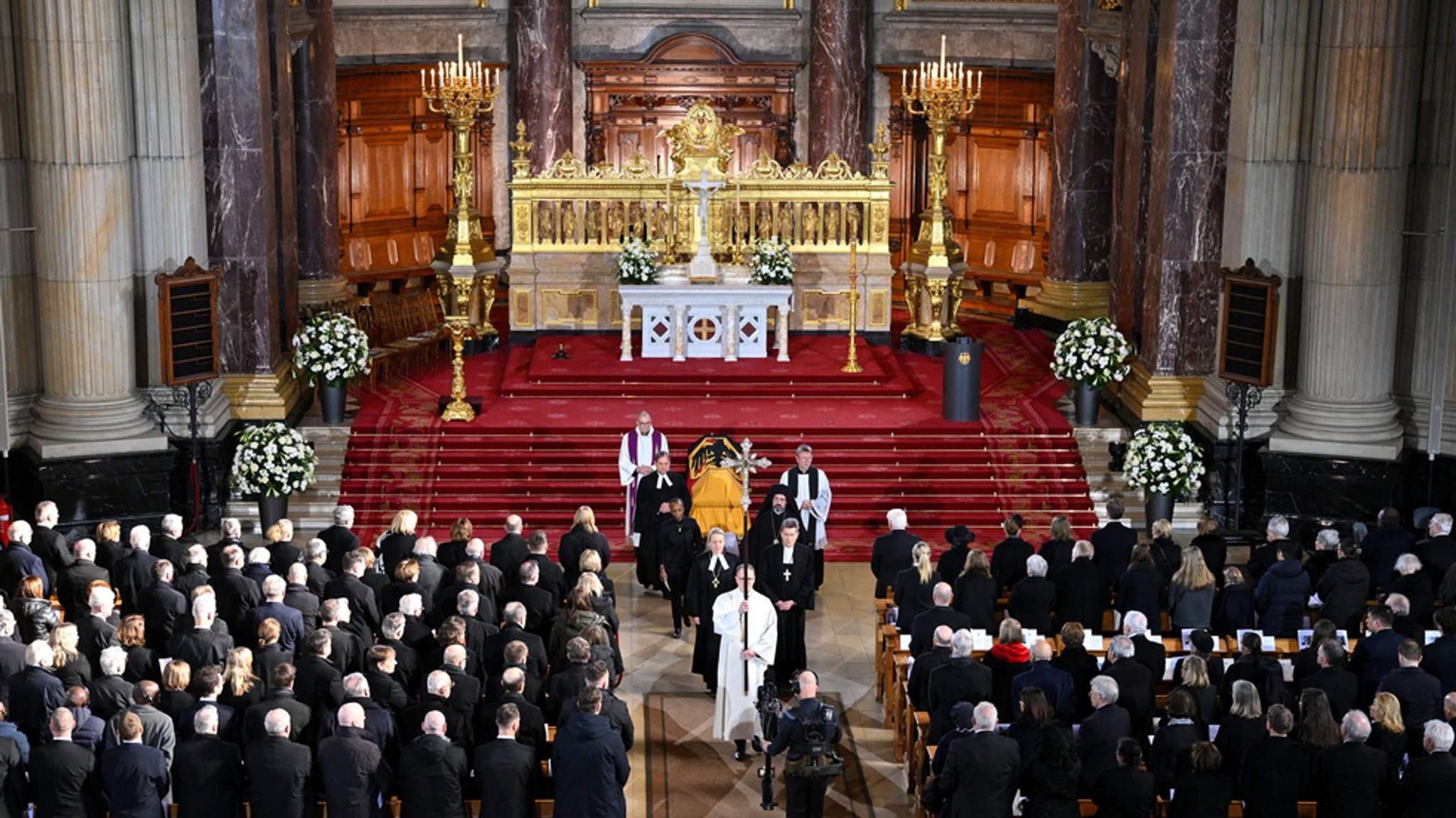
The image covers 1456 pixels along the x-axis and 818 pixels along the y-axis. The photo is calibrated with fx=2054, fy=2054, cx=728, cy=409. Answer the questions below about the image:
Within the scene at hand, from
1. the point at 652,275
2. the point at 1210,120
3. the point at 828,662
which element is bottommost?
the point at 828,662

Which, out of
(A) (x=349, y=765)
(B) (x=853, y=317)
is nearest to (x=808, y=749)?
(A) (x=349, y=765)

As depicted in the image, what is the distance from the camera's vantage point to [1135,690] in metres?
13.2

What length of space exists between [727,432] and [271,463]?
471cm

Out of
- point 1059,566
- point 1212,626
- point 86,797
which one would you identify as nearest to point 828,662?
point 1059,566

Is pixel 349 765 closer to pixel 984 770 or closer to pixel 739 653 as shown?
pixel 739 653

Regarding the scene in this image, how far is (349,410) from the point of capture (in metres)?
22.5

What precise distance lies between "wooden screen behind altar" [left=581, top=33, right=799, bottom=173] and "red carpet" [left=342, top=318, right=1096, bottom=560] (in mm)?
8183

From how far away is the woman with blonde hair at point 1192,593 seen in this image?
50.4 feet

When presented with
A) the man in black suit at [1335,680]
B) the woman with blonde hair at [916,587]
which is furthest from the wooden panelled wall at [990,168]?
the man in black suit at [1335,680]

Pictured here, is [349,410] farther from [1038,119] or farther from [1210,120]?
[1038,119]

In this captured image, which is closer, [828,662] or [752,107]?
[828,662]

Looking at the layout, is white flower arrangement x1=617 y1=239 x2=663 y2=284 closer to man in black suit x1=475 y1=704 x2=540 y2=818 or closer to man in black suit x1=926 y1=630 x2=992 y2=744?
man in black suit x1=926 y1=630 x2=992 y2=744

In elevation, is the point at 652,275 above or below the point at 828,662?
above

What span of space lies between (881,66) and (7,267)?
15011mm
